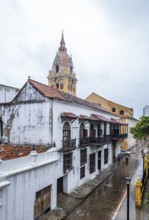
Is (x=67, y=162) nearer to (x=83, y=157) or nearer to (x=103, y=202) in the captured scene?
(x=83, y=157)

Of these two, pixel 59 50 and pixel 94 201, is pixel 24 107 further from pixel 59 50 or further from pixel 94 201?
pixel 59 50

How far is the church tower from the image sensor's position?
138 feet

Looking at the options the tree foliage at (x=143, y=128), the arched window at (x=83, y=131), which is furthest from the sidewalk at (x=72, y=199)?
the tree foliage at (x=143, y=128)

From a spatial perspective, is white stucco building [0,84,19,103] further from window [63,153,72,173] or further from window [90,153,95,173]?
window [90,153,95,173]

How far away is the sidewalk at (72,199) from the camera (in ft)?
33.8

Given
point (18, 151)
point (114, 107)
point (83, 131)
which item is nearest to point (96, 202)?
point (83, 131)

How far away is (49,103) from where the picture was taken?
12.1m

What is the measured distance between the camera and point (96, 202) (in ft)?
40.7

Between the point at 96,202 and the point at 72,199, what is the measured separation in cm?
175

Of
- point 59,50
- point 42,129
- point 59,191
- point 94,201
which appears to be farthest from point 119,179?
point 59,50

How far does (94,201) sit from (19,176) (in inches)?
270

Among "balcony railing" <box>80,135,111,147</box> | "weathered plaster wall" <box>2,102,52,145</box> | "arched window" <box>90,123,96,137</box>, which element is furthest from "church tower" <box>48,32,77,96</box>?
"weathered plaster wall" <box>2,102,52,145</box>

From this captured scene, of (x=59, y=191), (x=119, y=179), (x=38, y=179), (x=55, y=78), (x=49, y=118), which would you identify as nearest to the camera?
(x=38, y=179)

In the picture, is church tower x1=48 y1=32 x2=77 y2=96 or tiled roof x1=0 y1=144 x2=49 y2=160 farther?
church tower x1=48 y1=32 x2=77 y2=96
